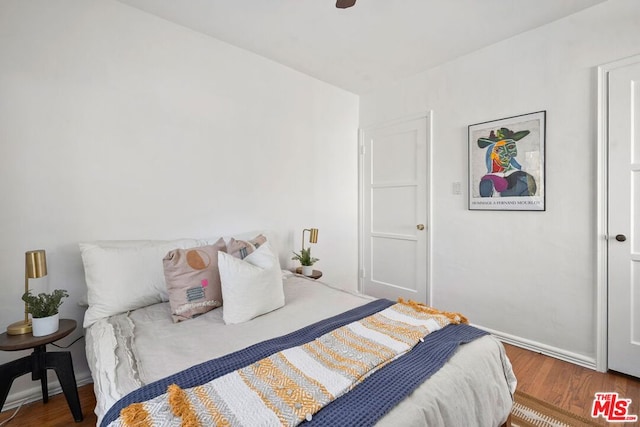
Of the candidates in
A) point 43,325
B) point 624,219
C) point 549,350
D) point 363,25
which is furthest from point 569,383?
point 43,325

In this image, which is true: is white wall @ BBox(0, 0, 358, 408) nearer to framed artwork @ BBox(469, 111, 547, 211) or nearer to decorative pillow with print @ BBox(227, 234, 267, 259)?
decorative pillow with print @ BBox(227, 234, 267, 259)

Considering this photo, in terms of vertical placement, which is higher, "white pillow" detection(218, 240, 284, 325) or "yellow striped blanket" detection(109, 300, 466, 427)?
"white pillow" detection(218, 240, 284, 325)

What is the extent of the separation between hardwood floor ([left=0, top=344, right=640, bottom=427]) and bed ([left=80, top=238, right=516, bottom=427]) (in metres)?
0.52

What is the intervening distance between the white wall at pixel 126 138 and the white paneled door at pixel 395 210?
93 cm

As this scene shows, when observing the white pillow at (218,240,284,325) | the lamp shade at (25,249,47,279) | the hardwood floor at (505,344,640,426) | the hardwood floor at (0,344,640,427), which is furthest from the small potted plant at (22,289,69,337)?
the hardwood floor at (505,344,640,426)

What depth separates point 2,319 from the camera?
1675mm

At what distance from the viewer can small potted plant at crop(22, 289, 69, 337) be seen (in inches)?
Answer: 59.2

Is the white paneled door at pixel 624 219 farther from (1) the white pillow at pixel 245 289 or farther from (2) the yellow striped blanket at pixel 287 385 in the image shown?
(1) the white pillow at pixel 245 289

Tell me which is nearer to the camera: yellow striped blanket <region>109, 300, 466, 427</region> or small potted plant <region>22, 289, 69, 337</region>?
yellow striped blanket <region>109, 300, 466, 427</region>

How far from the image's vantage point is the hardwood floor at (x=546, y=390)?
1619 millimetres

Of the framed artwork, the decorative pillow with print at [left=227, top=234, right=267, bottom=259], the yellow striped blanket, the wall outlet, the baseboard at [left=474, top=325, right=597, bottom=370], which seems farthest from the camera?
the wall outlet

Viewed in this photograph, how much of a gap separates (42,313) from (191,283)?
711 mm

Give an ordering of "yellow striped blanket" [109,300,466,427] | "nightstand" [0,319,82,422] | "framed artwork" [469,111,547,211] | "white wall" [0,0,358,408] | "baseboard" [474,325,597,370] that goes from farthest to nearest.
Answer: "framed artwork" [469,111,547,211] < "baseboard" [474,325,597,370] < "white wall" [0,0,358,408] < "nightstand" [0,319,82,422] < "yellow striped blanket" [109,300,466,427]

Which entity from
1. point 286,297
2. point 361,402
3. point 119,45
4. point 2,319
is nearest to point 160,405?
point 361,402
